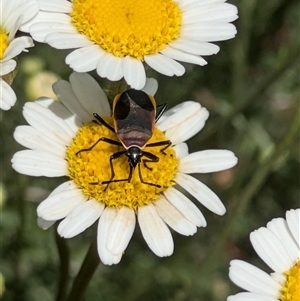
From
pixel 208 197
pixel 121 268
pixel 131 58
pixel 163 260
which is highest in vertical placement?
pixel 131 58

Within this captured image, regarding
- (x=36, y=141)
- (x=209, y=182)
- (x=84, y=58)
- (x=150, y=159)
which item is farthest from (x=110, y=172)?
(x=209, y=182)

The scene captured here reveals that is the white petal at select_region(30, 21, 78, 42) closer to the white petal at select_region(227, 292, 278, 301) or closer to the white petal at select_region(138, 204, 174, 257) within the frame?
the white petal at select_region(138, 204, 174, 257)

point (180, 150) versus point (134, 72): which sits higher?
point (134, 72)

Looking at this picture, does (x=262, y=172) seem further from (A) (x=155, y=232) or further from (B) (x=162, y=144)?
(A) (x=155, y=232)

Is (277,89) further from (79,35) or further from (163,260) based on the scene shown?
(79,35)

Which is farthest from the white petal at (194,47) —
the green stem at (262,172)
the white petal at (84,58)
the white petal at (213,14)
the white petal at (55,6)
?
the green stem at (262,172)

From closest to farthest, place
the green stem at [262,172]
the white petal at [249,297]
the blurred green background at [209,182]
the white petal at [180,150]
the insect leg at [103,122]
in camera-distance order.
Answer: the white petal at [249,297], the insect leg at [103,122], the white petal at [180,150], the green stem at [262,172], the blurred green background at [209,182]

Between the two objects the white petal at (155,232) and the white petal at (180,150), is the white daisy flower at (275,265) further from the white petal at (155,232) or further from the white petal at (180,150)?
the white petal at (180,150)

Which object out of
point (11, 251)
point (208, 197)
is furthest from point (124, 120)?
point (11, 251)
